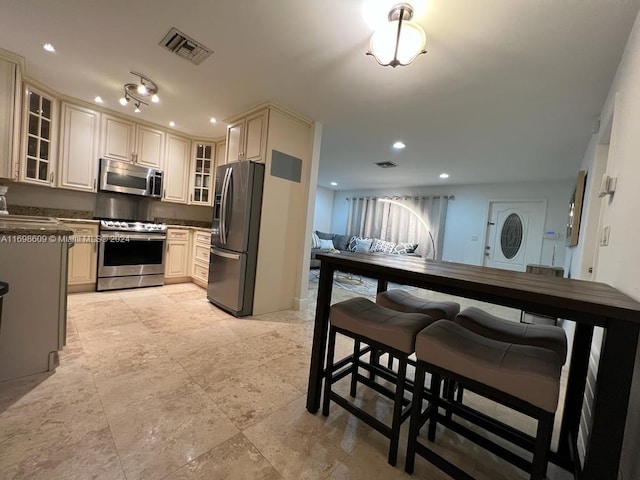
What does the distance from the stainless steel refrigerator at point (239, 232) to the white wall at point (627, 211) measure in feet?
8.75

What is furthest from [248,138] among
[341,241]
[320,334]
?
[341,241]

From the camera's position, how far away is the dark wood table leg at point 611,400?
2.48ft

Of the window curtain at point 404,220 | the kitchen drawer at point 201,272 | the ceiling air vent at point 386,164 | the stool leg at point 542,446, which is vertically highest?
the ceiling air vent at point 386,164

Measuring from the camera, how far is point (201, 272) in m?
4.08

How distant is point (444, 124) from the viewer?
2980 mm

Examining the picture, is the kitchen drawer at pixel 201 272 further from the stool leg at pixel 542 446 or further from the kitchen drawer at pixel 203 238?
the stool leg at pixel 542 446

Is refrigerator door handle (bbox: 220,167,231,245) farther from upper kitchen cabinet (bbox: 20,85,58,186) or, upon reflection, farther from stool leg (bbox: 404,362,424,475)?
stool leg (bbox: 404,362,424,475)

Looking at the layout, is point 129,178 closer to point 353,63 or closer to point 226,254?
point 226,254

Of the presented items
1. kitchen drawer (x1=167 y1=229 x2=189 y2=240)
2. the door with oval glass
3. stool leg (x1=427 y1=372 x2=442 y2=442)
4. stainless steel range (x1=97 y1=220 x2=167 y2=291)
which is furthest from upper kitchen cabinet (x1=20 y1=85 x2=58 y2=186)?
the door with oval glass

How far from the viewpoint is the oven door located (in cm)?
345

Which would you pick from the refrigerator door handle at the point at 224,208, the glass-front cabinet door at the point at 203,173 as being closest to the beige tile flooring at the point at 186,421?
the refrigerator door handle at the point at 224,208

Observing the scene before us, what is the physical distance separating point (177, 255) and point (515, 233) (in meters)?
6.22

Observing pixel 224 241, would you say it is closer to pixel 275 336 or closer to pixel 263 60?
pixel 275 336

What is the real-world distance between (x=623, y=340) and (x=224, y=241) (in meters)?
3.03
